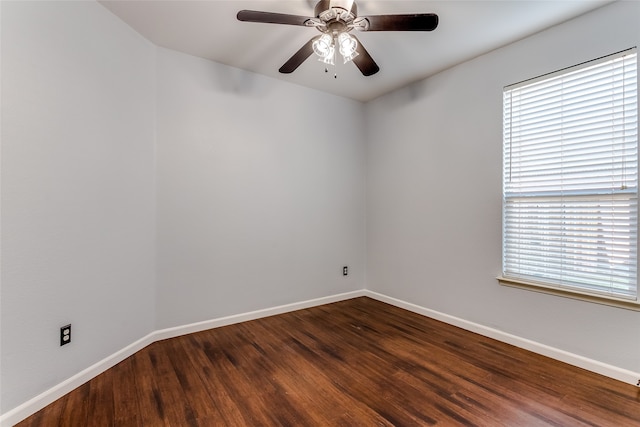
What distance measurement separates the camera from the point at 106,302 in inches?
85.0

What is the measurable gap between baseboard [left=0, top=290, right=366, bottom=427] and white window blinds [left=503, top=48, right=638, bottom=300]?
2.17 metres

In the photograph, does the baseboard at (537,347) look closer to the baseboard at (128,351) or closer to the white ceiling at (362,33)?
the baseboard at (128,351)

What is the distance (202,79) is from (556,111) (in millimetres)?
3096

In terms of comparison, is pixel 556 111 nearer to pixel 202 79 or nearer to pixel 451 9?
pixel 451 9

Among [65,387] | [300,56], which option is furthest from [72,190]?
[300,56]

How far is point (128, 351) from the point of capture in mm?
2307

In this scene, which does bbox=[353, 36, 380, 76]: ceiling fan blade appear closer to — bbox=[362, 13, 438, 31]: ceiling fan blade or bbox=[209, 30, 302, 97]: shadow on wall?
bbox=[362, 13, 438, 31]: ceiling fan blade

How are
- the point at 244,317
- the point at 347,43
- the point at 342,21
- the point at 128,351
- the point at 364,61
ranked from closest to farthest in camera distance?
the point at 342,21, the point at 347,43, the point at 364,61, the point at 128,351, the point at 244,317

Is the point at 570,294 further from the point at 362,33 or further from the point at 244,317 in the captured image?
the point at 244,317

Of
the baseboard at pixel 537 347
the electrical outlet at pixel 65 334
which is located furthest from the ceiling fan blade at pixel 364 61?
the electrical outlet at pixel 65 334

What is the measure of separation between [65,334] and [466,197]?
338cm

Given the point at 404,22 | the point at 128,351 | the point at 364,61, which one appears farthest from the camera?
the point at 128,351

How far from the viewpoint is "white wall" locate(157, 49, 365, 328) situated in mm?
2707

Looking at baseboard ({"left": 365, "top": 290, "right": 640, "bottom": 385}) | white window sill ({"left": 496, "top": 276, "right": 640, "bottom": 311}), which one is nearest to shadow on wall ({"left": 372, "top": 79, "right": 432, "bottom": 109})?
white window sill ({"left": 496, "top": 276, "right": 640, "bottom": 311})
